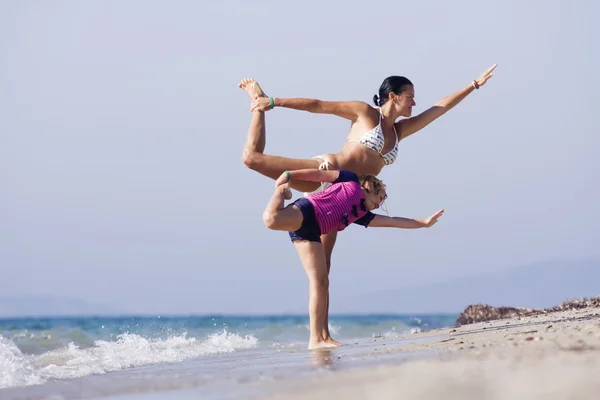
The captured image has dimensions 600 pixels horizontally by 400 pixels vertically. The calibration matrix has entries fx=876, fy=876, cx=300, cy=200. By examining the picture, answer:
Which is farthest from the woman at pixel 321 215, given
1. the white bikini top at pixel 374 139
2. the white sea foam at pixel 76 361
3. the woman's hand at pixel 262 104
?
the white sea foam at pixel 76 361

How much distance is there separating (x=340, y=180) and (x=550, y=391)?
4309mm

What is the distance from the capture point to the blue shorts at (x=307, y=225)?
7172mm

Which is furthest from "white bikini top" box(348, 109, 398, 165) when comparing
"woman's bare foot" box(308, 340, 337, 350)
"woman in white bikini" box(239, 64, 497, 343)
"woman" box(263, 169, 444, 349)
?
"woman's bare foot" box(308, 340, 337, 350)

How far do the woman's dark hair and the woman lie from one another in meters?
0.90

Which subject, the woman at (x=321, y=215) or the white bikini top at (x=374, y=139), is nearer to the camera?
the woman at (x=321, y=215)

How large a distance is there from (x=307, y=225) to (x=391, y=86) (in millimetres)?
1598

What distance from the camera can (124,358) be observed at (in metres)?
8.80

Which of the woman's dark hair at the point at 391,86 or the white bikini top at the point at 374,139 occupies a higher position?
the woman's dark hair at the point at 391,86

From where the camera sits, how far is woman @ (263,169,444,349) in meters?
7.11

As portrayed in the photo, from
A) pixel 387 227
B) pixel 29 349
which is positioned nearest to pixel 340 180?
pixel 387 227

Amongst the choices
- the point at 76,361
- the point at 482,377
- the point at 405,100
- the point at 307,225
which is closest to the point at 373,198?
the point at 307,225

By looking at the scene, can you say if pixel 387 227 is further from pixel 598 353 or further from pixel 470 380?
pixel 470 380

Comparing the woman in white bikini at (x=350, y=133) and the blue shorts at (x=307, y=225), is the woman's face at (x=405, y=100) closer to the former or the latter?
the woman in white bikini at (x=350, y=133)

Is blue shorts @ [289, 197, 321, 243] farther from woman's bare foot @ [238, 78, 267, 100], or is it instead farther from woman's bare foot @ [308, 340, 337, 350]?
woman's bare foot @ [238, 78, 267, 100]
